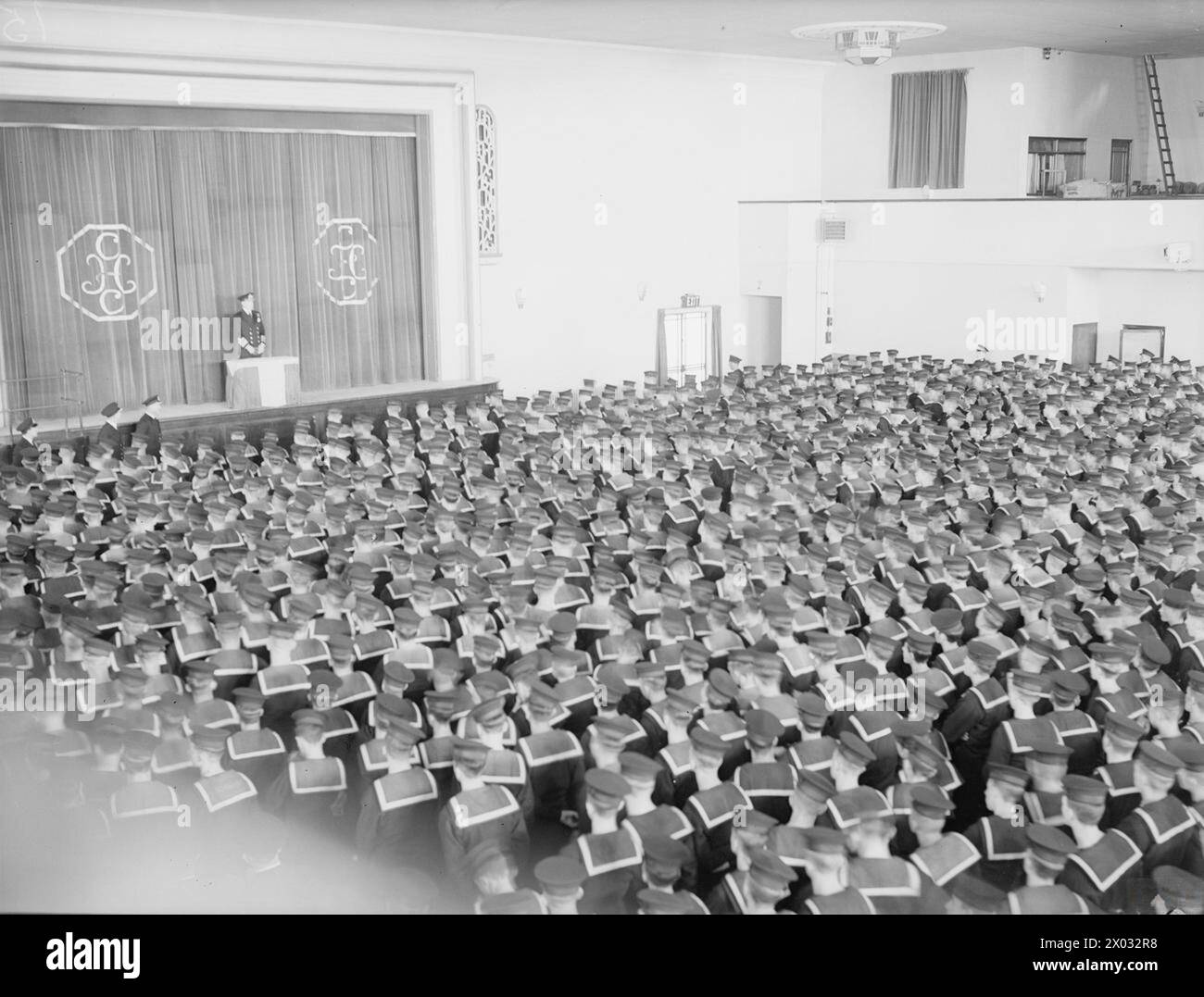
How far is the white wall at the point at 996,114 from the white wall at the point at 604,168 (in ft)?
3.70

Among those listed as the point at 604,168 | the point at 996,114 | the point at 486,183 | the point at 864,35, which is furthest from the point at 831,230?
the point at 486,183

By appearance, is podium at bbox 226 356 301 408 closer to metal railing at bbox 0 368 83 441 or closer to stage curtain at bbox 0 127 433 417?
stage curtain at bbox 0 127 433 417

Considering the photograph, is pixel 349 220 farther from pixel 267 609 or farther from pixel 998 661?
pixel 998 661

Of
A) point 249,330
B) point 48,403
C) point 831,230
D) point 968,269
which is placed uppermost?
point 831,230

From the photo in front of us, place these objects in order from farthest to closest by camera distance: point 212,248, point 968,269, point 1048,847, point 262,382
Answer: point 968,269, point 212,248, point 262,382, point 1048,847

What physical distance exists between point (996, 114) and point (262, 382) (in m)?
12.7

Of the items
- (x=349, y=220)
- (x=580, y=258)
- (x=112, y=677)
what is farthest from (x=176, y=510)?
(x=580, y=258)

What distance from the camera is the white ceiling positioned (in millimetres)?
13703

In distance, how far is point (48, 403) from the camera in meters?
13.6

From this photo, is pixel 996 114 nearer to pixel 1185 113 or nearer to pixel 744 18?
pixel 1185 113

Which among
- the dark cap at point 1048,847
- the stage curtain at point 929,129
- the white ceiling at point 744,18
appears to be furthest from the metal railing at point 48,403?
the stage curtain at point 929,129

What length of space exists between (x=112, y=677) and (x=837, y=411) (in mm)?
8568

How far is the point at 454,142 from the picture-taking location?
52.7ft

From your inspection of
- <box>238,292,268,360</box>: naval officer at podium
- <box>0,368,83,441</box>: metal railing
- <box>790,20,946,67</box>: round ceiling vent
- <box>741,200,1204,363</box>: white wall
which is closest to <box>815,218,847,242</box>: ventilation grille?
<box>741,200,1204,363</box>: white wall
